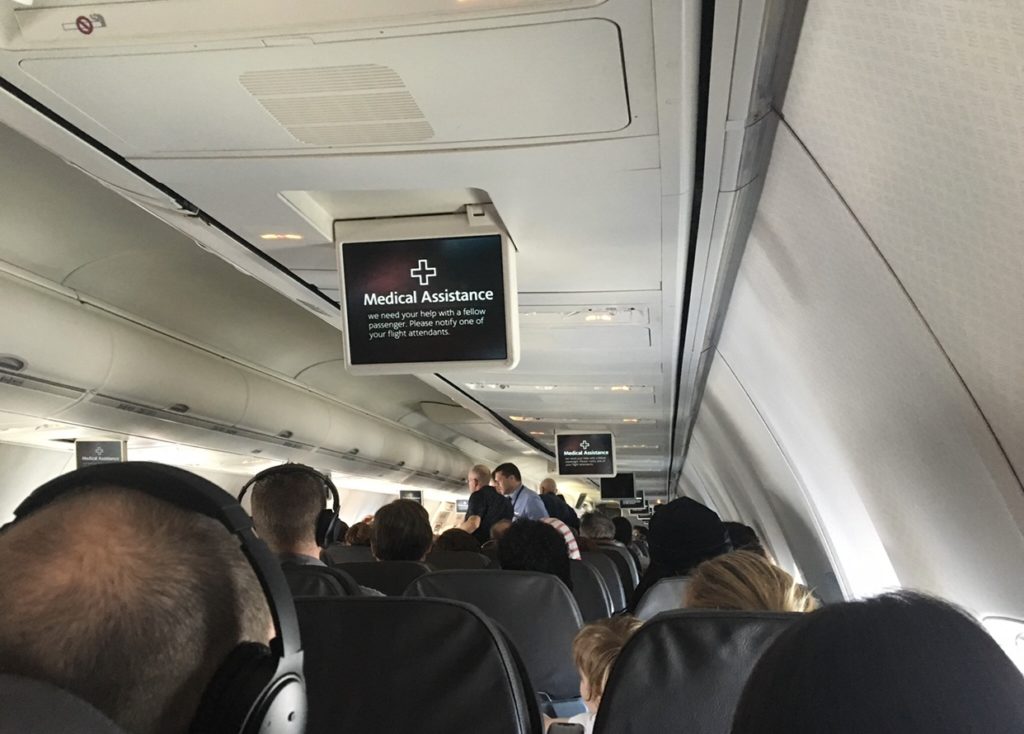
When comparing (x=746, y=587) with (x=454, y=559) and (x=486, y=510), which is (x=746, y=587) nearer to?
(x=454, y=559)

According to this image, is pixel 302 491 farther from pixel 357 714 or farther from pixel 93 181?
pixel 93 181

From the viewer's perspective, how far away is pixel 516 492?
10.3 m

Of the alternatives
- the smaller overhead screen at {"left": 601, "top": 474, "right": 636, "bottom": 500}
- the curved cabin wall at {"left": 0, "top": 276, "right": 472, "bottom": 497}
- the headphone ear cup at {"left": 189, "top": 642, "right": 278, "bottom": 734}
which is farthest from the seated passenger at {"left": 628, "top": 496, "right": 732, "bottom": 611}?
the smaller overhead screen at {"left": 601, "top": 474, "right": 636, "bottom": 500}

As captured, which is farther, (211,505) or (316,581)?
(316,581)

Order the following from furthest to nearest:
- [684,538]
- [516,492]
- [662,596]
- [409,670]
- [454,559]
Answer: [516,492], [454,559], [684,538], [662,596], [409,670]

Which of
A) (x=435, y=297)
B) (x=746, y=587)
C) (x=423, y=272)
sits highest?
(x=423, y=272)

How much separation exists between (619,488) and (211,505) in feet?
81.5

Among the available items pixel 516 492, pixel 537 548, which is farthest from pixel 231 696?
pixel 516 492

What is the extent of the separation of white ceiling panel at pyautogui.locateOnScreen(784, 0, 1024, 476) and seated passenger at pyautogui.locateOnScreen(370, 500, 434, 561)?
3526 mm

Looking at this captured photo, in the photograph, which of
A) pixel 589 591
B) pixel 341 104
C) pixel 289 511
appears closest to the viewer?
pixel 341 104

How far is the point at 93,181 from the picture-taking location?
5.35m

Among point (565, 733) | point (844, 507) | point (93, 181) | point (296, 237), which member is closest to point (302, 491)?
point (296, 237)

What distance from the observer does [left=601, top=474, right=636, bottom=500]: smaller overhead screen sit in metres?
25.2

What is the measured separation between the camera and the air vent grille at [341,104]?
330 cm
